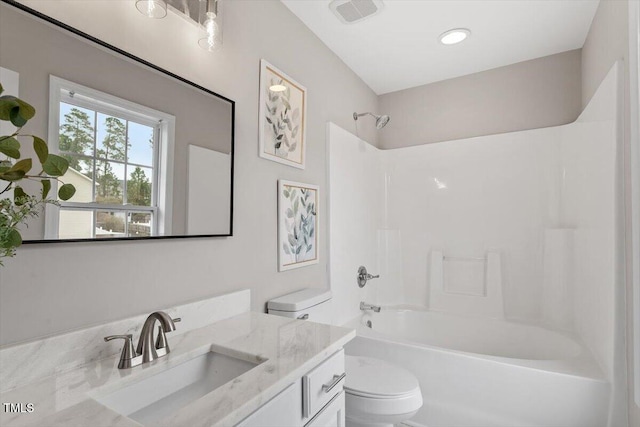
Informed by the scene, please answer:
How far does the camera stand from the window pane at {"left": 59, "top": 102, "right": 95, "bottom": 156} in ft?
3.08

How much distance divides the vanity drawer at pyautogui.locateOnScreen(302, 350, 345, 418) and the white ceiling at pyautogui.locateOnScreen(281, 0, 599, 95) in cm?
190

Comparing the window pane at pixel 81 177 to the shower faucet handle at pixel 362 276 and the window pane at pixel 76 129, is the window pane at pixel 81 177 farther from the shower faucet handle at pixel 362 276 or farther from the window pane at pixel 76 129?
the shower faucet handle at pixel 362 276

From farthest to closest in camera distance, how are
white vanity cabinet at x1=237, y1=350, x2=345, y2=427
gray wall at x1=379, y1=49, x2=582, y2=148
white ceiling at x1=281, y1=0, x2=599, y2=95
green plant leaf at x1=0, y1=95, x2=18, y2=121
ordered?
1. gray wall at x1=379, y1=49, x2=582, y2=148
2. white ceiling at x1=281, y1=0, x2=599, y2=95
3. white vanity cabinet at x1=237, y1=350, x2=345, y2=427
4. green plant leaf at x1=0, y1=95, x2=18, y2=121

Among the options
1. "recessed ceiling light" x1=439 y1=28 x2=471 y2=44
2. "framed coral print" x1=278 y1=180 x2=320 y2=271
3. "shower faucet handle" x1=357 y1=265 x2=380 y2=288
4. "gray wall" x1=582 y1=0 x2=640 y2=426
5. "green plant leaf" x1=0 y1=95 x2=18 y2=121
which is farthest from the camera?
"shower faucet handle" x1=357 y1=265 x2=380 y2=288

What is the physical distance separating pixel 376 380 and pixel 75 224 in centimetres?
145

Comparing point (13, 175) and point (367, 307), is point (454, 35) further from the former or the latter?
point (13, 175)

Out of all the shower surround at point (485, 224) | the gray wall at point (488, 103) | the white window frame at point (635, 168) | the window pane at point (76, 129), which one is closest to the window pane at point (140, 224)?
the window pane at point (76, 129)

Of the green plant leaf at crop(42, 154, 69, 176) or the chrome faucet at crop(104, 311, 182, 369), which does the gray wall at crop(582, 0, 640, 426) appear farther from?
the green plant leaf at crop(42, 154, 69, 176)

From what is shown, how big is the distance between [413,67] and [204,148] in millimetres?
2101

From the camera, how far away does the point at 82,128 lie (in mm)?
981

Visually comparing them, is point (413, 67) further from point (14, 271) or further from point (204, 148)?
point (14, 271)

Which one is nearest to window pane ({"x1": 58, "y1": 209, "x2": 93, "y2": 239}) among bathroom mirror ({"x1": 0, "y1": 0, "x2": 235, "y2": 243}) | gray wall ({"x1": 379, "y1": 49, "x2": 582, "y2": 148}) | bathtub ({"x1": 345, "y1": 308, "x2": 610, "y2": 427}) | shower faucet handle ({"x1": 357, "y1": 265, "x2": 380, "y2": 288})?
bathroom mirror ({"x1": 0, "y1": 0, "x2": 235, "y2": 243})

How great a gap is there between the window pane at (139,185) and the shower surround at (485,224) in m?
1.33

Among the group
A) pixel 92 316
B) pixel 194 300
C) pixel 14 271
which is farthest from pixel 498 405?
pixel 14 271
